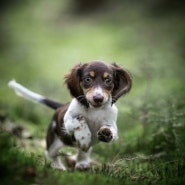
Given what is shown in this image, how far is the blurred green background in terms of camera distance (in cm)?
679

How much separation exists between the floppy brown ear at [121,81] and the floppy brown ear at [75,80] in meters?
0.38

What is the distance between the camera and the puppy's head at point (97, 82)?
5203mm

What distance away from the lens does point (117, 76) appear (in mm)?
5742

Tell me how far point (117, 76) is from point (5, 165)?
1929mm

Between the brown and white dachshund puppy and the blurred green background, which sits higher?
the blurred green background

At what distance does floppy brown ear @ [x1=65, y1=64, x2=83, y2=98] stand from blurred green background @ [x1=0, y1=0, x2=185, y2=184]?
882 millimetres

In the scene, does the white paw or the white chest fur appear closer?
the white paw

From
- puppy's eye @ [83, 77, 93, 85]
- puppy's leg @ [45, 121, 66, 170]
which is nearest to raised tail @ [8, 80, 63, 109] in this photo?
puppy's leg @ [45, 121, 66, 170]

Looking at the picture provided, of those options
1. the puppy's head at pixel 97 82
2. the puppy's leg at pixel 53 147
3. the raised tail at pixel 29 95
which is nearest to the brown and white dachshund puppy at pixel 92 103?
the puppy's head at pixel 97 82

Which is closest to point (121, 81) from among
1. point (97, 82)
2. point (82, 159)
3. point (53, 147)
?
point (97, 82)

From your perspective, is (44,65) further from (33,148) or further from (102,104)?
(102,104)

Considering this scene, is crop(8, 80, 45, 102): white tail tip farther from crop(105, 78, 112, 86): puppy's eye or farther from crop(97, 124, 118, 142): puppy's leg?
crop(97, 124, 118, 142): puppy's leg

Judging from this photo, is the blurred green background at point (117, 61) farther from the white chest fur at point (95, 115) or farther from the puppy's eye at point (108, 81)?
the puppy's eye at point (108, 81)

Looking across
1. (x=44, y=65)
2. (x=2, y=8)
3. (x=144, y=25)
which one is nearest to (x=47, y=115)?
(x=44, y=65)
